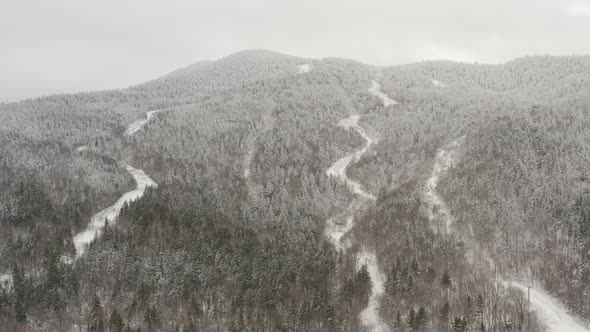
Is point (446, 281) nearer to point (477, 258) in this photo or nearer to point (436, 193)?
point (477, 258)

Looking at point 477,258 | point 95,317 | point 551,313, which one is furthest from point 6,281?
point 551,313

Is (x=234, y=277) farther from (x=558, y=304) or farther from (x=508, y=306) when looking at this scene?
(x=558, y=304)

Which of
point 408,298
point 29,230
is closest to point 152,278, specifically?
point 29,230

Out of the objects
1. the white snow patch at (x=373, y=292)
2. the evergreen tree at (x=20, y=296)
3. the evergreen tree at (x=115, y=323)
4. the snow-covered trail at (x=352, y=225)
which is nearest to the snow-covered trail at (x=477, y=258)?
the snow-covered trail at (x=352, y=225)

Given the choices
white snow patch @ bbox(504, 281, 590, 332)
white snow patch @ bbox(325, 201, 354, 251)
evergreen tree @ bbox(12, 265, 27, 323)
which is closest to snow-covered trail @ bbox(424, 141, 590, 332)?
white snow patch @ bbox(504, 281, 590, 332)

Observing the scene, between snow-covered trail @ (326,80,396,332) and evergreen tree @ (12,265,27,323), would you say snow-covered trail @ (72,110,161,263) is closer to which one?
evergreen tree @ (12,265,27,323)

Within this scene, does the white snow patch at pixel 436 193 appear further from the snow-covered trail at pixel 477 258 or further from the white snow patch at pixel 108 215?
the white snow patch at pixel 108 215
